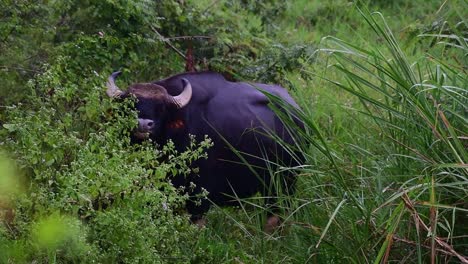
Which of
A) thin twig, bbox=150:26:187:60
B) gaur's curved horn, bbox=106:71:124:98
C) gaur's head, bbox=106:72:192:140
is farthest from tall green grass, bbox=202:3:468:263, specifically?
thin twig, bbox=150:26:187:60

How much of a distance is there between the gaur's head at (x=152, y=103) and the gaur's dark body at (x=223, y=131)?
1cm

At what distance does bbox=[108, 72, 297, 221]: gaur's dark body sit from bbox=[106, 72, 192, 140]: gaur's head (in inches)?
0.4

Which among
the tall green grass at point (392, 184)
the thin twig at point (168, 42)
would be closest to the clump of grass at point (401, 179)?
the tall green grass at point (392, 184)

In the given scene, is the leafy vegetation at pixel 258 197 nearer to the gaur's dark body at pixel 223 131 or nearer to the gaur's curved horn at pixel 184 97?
the gaur's dark body at pixel 223 131

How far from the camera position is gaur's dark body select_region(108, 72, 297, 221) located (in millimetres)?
6031

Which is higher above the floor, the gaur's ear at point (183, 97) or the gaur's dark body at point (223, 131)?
the gaur's ear at point (183, 97)

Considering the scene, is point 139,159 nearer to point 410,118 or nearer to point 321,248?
point 321,248

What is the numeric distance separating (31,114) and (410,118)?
181 cm

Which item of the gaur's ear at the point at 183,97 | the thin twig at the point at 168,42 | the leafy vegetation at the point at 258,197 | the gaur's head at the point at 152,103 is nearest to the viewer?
the leafy vegetation at the point at 258,197

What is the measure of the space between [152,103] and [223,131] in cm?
50

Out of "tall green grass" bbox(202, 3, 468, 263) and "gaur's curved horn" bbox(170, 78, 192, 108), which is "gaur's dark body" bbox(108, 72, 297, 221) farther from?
"tall green grass" bbox(202, 3, 468, 263)

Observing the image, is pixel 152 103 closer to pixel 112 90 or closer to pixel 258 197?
pixel 112 90

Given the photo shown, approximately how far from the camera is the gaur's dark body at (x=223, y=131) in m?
6.03

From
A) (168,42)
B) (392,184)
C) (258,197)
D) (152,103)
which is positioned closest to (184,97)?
(152,103)
